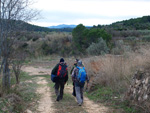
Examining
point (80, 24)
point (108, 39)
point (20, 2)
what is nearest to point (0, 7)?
point (20, 2)

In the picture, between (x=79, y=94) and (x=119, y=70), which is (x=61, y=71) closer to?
(x=79, y=94)

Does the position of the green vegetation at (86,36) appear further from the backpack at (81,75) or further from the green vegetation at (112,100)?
the backpack at (81,75)

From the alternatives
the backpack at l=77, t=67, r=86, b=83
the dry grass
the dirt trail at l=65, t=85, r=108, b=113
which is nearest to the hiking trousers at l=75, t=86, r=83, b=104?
the dirt trail at l=65, t=85, r=108, b=113

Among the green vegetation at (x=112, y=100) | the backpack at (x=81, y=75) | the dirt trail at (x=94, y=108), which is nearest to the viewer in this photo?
the green vegetation at (x=112, y=100)

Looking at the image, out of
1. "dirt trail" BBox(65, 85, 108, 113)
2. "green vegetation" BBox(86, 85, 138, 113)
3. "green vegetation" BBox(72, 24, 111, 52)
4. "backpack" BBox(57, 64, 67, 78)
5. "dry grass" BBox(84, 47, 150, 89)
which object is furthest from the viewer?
"green vegetation" BBox(72, 24, 111, 52)

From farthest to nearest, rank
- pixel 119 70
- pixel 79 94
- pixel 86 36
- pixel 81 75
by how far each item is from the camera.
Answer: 1. pixel 86 36
2. pixel 119 70
3. pixel 79 94
4. pixel 81 75

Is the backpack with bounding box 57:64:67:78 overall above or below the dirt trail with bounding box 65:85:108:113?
above

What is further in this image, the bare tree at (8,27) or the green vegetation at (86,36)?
the green vegetation at (86,36)

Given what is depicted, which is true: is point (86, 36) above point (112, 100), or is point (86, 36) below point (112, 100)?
above

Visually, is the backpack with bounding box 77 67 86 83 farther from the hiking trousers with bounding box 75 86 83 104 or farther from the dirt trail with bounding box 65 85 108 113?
the dirt trail with bounding box 65 85 108 113

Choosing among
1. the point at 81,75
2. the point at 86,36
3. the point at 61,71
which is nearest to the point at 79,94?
the point at 81,75

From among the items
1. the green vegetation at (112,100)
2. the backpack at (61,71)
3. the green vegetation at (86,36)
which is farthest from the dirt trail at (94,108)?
the green vegetation at (86,36)

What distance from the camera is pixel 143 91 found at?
679 cm

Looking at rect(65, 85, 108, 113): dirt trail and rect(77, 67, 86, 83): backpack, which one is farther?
rect(77, 67, 86, 83): backpack
